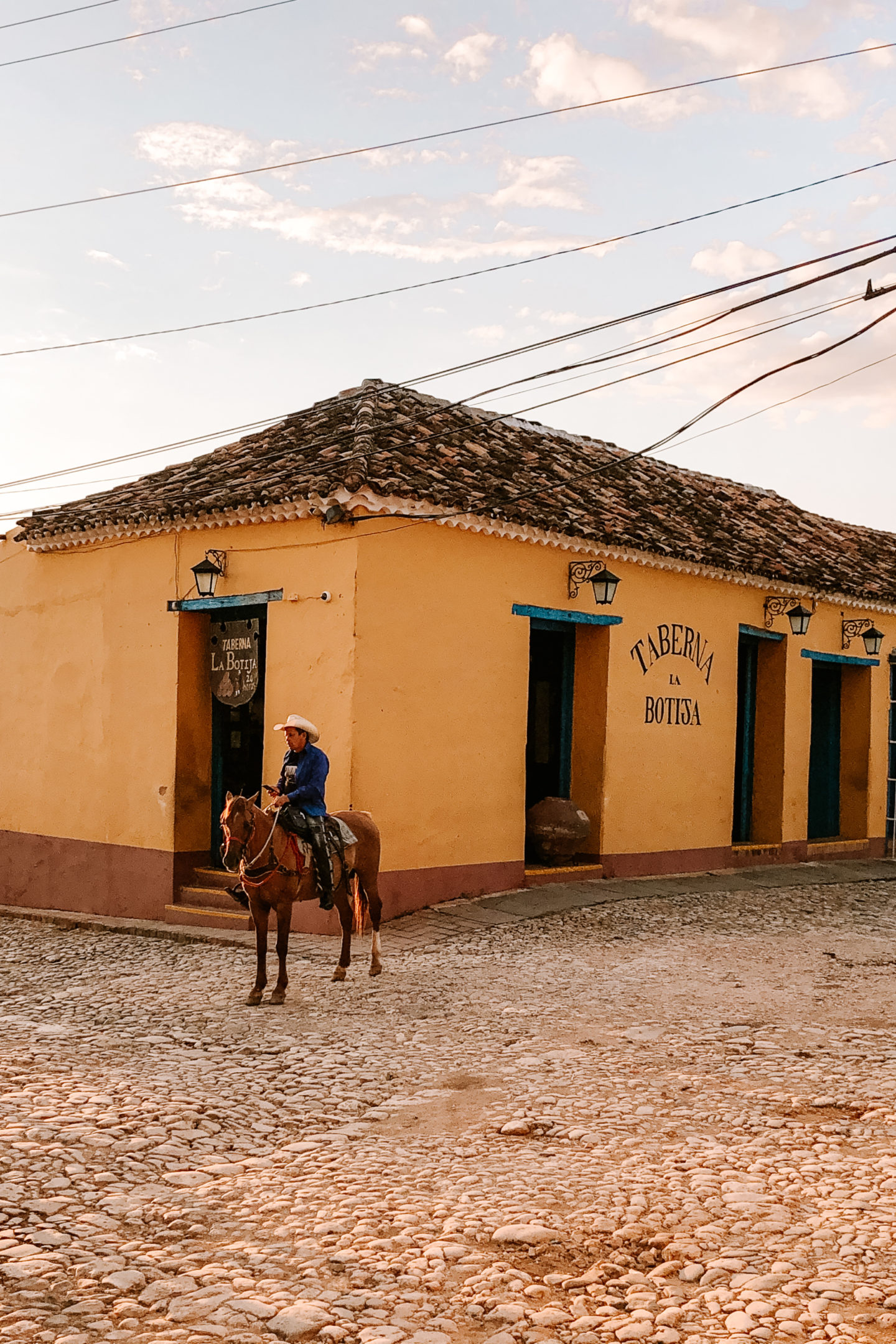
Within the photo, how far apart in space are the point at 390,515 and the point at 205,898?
436 cm

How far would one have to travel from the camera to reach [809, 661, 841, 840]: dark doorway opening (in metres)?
17.3

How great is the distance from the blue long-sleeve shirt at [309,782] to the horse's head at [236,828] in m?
0.47

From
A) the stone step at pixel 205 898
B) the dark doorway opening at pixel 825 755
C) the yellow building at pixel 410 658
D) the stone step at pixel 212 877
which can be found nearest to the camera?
the yellow building at pixel 410 658

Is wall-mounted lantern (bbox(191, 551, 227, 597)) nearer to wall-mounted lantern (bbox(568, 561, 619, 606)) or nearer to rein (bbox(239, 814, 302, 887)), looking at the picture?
wall-mounted lantern (bbox(568, 561, 619, 606))

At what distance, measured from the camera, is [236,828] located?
7855 mm

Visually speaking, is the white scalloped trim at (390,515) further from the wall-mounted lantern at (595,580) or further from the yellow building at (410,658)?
the wall-mounted lantern at (595,580)

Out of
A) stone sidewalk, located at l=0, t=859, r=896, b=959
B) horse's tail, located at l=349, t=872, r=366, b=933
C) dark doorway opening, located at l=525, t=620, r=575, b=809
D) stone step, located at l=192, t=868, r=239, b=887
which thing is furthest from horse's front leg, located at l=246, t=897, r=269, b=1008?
dark doorway opening, located at l=525, t=620, r=575, b=809

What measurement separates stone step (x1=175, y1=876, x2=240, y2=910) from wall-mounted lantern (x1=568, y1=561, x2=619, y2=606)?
4.66m

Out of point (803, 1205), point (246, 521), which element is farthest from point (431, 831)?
point (803, 1205)

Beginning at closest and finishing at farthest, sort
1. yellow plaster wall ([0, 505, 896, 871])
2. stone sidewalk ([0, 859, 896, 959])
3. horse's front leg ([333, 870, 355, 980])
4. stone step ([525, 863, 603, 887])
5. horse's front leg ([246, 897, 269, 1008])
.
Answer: horse's front leg ([246, 897, 269, 1008]), horse's front leg ([333, 870, 355, 980]), stone sidewalk ([0, 859, 896, 959]), yellow plaster wall ([0, 505, 896, 871]), stone step ([525, 863, 603, 887])

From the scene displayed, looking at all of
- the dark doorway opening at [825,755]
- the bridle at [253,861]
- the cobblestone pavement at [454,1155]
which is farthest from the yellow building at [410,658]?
the cobblestone pavement at [454,1155]

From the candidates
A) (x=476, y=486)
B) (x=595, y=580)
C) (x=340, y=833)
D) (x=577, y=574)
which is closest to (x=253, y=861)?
(x=340, y=833)

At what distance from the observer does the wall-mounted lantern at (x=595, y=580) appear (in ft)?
39.7

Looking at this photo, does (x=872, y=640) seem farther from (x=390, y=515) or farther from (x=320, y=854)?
(x=320, y=854)
